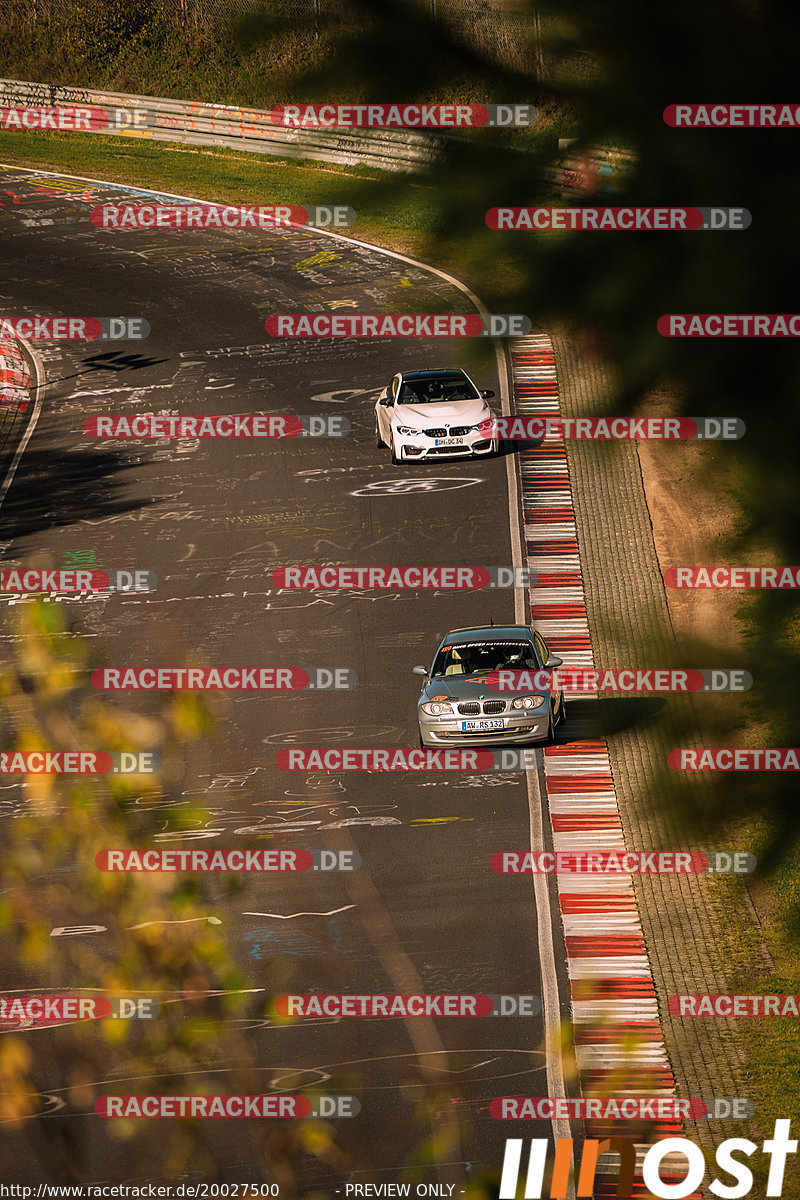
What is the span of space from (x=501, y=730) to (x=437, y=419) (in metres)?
11.9

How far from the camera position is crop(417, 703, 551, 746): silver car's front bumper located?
17.8 meters

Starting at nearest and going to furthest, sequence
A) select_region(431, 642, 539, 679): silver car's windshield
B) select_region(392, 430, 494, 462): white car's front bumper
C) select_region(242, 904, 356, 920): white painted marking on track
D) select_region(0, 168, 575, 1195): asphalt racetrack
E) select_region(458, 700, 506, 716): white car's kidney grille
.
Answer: select_region(0, 168, 575, 1195): asphalt racetrack < select_region(242, 904, 356, 920): white painted marking on track < select_region(458, 700, 506, 716): white car's kidney grille < select_region(431, 642, 539, 679): silver car's windshield < select_region(392, 430, 494, 462): white car's front bumper

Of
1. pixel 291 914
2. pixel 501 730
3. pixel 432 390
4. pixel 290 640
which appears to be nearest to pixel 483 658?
pixel 501 730

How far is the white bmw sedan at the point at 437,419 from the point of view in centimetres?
2842

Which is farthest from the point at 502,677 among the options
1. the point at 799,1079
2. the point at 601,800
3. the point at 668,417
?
the point at 668,417

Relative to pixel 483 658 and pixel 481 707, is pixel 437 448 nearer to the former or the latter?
pixel 483 658

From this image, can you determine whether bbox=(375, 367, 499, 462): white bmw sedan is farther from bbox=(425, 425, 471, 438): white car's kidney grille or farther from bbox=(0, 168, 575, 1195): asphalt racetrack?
bbox=(0, 168, 575, 1195): asphalt racetrack

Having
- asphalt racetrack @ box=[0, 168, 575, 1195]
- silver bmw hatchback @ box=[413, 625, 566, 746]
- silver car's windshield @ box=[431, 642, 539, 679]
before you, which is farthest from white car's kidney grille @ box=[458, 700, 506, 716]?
asphalt racetrack @ box=[0, 168, 575, 1195]

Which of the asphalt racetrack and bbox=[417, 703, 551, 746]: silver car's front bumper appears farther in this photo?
bbox=[417, 703, 551, 746]: silver car's front bumper

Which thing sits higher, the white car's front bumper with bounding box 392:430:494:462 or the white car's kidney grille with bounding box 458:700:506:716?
the white car's front bumper with bounding box 392:430:494:462

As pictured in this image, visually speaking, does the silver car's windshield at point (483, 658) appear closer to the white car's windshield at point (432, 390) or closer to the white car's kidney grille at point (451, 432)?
the white car's kidney grille at point (451, 432)

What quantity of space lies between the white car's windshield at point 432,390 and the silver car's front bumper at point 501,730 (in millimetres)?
11860

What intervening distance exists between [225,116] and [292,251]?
29.1ft

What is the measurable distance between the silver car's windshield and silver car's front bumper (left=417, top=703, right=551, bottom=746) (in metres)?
0.66
